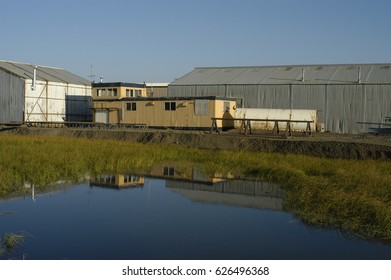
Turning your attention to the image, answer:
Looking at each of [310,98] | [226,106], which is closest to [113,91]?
[226,106]

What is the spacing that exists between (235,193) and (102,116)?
104 ft

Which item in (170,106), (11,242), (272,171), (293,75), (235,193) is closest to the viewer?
(11,242)

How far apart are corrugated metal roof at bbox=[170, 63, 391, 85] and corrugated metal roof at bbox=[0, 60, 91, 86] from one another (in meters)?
12.8

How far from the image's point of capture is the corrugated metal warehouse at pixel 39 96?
50.0m

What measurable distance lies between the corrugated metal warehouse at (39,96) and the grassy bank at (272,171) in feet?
56.9

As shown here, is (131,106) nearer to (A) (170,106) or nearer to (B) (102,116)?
(B) (102,116)

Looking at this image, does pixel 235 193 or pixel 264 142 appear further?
pixel 264 142

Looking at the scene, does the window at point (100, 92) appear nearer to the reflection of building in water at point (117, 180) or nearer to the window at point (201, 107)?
the window at point (201, 107)

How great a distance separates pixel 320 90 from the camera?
4584 centimetres

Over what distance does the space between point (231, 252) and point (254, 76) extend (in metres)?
42.5

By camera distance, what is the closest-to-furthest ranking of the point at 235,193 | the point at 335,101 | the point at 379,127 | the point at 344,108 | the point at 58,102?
1. the point at 235,193
2. the point at 379,127
3. the point at 344,108
4. the point at 335,101
5. the point at 58,102

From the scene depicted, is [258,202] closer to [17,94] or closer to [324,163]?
[324,163]

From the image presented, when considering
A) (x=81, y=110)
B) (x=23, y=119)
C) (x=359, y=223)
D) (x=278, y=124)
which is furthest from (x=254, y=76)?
(x=359, y=223)
